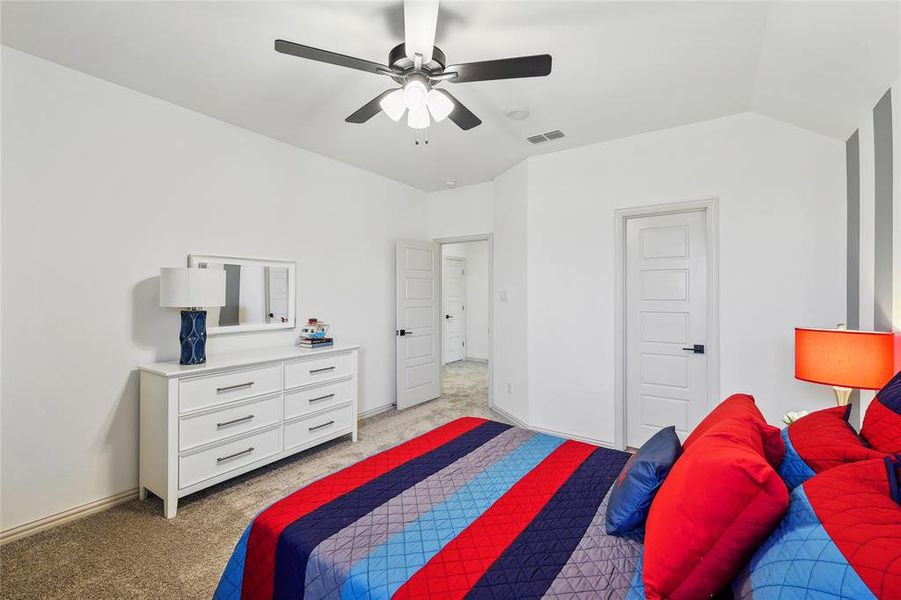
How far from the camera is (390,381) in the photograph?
470 cm

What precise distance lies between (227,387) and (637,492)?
2.54 meters

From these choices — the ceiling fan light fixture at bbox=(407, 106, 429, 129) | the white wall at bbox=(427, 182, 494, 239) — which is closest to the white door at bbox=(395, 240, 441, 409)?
the white wall at bbox=(427, 182, 494, 239)

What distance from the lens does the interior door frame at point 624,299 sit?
3.05 meters

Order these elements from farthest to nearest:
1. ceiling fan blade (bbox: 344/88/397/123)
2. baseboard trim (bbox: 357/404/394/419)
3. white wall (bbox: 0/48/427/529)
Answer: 1. baseboard trim (bbox: 357/404/394/419)
2. white wall (bbox: 0/48/427/529)
3. ceiling fan blade (bbox: 344/88/397/123)

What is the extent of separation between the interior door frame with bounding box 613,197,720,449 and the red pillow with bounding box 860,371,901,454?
6.38 feet

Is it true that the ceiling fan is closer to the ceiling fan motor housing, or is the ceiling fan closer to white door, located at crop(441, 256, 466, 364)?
the ceiling fan motor housing

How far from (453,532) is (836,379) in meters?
1.99

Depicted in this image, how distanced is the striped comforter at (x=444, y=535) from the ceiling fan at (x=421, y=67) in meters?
1.74

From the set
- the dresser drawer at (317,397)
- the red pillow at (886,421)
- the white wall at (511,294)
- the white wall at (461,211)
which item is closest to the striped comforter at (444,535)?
the red pillow at (886,421)

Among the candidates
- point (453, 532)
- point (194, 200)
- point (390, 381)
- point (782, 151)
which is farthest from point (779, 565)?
point (390, 381)

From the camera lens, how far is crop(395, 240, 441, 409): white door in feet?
15.4

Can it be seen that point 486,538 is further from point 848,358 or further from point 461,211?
point 461,211

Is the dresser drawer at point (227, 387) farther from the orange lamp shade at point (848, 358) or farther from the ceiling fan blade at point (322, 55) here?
the orange lamp shade at point (848, 358)

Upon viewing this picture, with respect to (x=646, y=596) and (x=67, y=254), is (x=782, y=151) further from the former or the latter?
(x=67, y=254)
